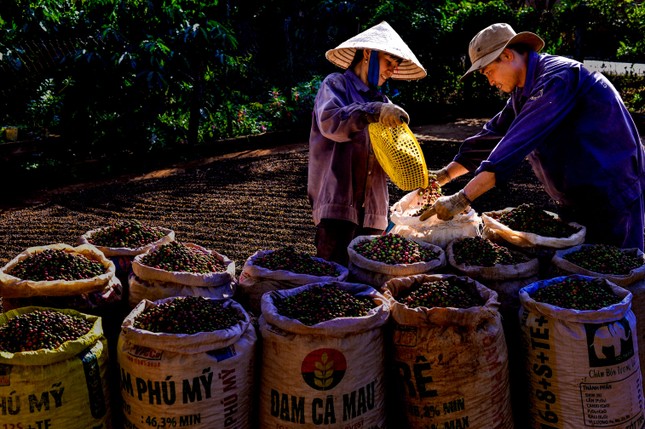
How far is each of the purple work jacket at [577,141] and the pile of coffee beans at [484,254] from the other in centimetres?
29

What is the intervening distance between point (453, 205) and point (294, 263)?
29.6 inches

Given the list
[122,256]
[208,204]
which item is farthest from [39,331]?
[208,204]

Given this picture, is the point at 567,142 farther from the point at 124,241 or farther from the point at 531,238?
the point at 124,241

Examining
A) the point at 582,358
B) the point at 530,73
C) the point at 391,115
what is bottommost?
the point at 582,358

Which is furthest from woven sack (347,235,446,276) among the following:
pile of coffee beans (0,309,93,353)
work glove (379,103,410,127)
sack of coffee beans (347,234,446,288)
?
pile of coffee beans (0,309,93,353)

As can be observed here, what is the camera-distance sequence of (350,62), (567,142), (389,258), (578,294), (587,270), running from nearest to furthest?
(578,294)
(587,270)
(389,258)
(567,142)
(350,62)

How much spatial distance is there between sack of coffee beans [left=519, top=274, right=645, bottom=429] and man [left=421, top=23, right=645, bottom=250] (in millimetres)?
650

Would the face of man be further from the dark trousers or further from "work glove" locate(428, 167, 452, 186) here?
the dark trousers

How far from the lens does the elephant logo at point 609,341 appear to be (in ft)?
7.27

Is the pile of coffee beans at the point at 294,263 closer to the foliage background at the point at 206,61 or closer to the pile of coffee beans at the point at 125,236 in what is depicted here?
the pile of coffee beans at the point at 125,236

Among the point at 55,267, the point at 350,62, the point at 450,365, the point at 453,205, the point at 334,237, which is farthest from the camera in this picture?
the point at 350,62

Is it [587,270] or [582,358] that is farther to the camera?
[587,270]

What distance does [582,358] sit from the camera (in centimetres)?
223

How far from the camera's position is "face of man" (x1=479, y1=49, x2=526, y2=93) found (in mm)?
2928
